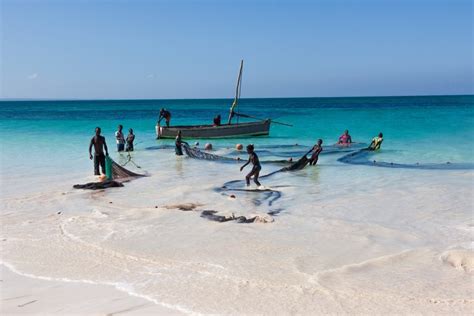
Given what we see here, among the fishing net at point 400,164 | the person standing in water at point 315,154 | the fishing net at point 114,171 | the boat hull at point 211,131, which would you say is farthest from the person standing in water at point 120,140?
the fishing net at point 400,164

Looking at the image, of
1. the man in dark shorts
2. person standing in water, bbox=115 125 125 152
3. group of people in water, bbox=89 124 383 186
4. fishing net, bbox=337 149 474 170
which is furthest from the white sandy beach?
person standing in water, bbox=115 125 125 152

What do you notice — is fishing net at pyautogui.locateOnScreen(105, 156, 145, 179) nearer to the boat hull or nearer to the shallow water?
the shallow water

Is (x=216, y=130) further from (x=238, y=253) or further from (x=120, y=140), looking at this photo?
(x=238, y=253)

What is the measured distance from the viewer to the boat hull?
1183 inches

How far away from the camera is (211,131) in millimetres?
30516

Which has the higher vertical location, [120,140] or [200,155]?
[120,140]

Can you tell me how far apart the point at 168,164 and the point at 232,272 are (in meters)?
12.5

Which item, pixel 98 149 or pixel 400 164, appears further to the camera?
pixel 400 164

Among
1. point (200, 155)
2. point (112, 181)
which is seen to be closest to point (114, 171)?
point (112, 181)

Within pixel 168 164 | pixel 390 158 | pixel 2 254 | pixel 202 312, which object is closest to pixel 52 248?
pixel 2 254

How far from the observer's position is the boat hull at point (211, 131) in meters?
30.0

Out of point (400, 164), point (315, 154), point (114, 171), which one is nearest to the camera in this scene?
point (114, 171)

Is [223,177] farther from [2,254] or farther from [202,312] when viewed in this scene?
[202,312]

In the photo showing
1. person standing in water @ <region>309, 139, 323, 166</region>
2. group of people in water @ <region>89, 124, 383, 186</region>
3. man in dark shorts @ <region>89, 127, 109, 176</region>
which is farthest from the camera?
person standing in water @ <region>309, 139, 323, 166</region>
